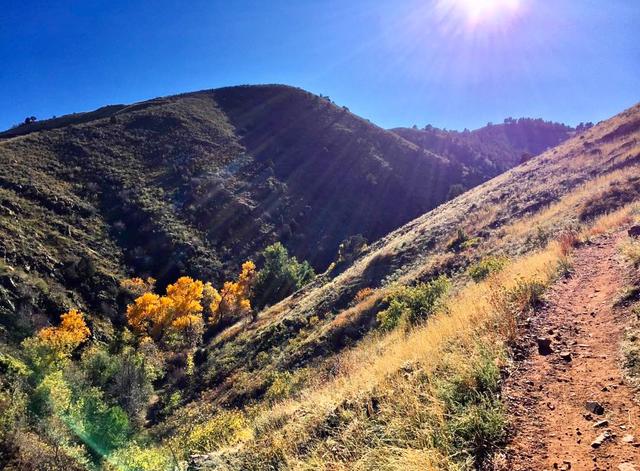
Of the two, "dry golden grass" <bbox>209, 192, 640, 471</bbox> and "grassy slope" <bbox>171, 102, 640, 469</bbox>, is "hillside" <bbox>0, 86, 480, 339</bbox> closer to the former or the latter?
"grassy slope" <bbox>171, 102, 640, 469</bbox>

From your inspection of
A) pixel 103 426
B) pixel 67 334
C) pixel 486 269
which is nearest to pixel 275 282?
pixel 67 334

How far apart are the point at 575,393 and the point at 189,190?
251 ft

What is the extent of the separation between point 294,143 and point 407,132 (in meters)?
59.9

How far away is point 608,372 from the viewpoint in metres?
4.69

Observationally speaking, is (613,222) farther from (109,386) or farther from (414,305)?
(109,386)

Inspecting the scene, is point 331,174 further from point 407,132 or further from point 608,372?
point 608,372

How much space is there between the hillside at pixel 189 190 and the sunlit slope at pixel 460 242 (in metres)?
29.2

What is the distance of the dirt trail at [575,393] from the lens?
3.61m

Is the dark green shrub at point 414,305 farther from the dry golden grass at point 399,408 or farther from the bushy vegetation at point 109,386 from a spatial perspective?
the bushy vegetation at point 109,386

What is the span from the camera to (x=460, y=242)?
22.2 metres

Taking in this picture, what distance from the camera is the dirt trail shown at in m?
3.61

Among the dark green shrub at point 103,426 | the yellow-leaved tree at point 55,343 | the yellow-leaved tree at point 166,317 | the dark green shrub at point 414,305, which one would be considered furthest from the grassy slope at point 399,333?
the yellow-leaved tree at point 55,343

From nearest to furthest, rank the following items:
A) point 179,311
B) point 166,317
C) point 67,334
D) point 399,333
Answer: point 399,333
point 67,334
point 166,317
point 179,311

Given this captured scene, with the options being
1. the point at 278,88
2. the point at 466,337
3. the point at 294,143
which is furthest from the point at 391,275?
the point at 278,88
